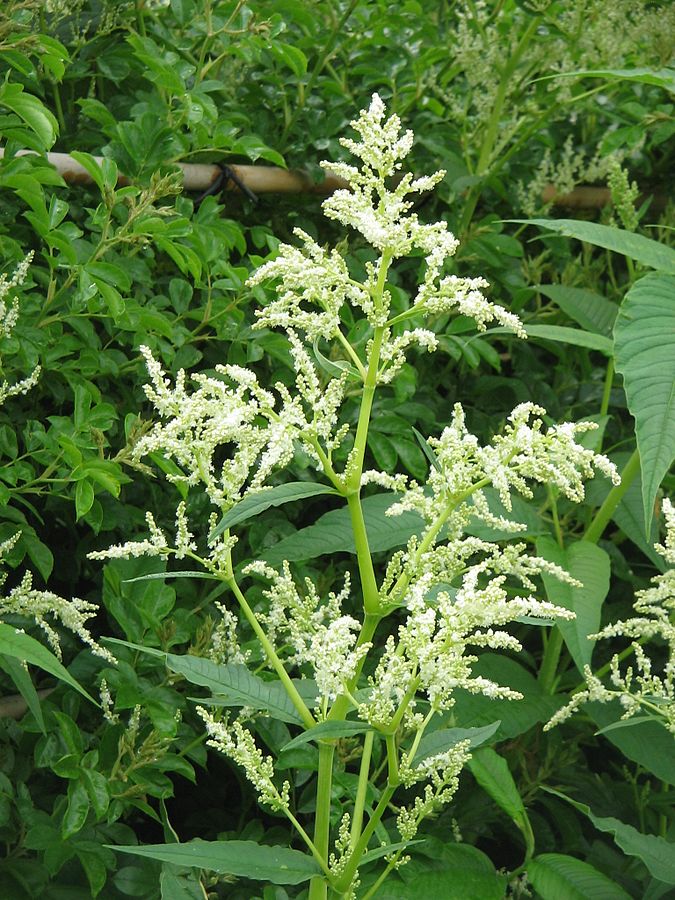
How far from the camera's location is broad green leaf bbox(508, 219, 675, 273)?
1.51 metres

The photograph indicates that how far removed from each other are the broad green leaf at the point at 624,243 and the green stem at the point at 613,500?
12.9 inches

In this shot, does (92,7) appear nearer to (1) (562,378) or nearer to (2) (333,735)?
(1) (562,378)

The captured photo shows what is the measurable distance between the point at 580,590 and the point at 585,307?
0.71m

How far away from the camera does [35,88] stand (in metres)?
1.81

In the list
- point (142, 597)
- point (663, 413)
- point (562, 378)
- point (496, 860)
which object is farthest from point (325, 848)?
point (562, 378)

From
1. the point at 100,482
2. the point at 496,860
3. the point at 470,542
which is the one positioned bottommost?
the point at 496,860

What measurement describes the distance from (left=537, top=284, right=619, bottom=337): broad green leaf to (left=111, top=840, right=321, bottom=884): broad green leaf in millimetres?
1265

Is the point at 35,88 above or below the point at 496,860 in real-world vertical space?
above

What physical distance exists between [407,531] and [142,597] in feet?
1.26

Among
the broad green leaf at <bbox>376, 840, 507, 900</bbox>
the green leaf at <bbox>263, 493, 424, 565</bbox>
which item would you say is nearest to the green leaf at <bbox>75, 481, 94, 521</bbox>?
the green leaf at <bbox>263, 493, 424, 565</bbox>

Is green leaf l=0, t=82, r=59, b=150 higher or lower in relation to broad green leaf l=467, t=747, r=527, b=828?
higher

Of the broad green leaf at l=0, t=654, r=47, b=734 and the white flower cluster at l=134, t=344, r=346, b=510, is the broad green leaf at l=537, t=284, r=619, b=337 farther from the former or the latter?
the broad green leaf at l=0, t=654, r=47, b=734

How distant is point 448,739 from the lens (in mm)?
1120

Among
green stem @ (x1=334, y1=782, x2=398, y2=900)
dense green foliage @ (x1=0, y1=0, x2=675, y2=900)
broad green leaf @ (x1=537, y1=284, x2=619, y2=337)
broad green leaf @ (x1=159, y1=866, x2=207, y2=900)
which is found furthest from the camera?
broad green leaf @ (x1=537, y1=284, x2=619, y2=337)
